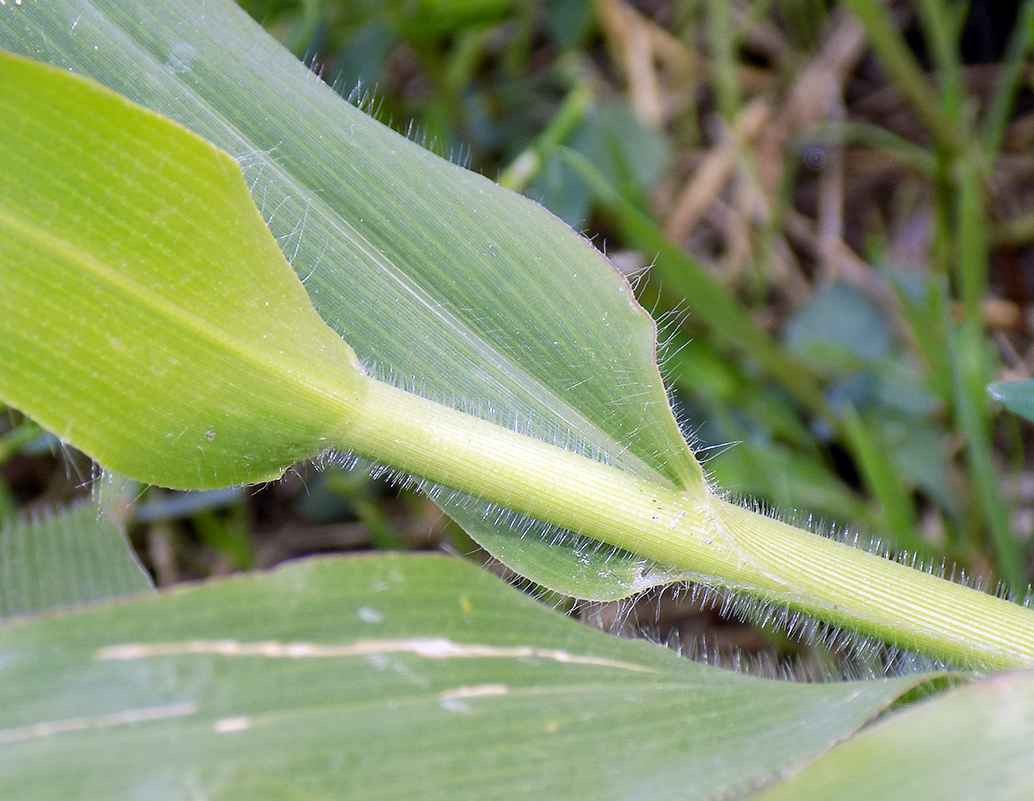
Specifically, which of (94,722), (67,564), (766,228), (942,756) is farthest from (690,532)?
(766,228)

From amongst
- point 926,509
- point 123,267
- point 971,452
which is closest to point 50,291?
point 123,267

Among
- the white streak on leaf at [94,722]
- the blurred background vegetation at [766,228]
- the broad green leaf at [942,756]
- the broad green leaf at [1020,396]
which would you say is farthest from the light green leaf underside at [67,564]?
the broad green leaf at [1020,396]

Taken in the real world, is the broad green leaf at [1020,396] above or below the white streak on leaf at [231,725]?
above

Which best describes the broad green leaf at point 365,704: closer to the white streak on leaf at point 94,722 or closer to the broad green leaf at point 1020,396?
the white streak on leaf at point 94,722

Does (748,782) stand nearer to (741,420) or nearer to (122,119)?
(122,119)

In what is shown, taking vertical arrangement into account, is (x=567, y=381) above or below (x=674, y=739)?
above

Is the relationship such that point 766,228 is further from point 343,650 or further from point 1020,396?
point 343,650
